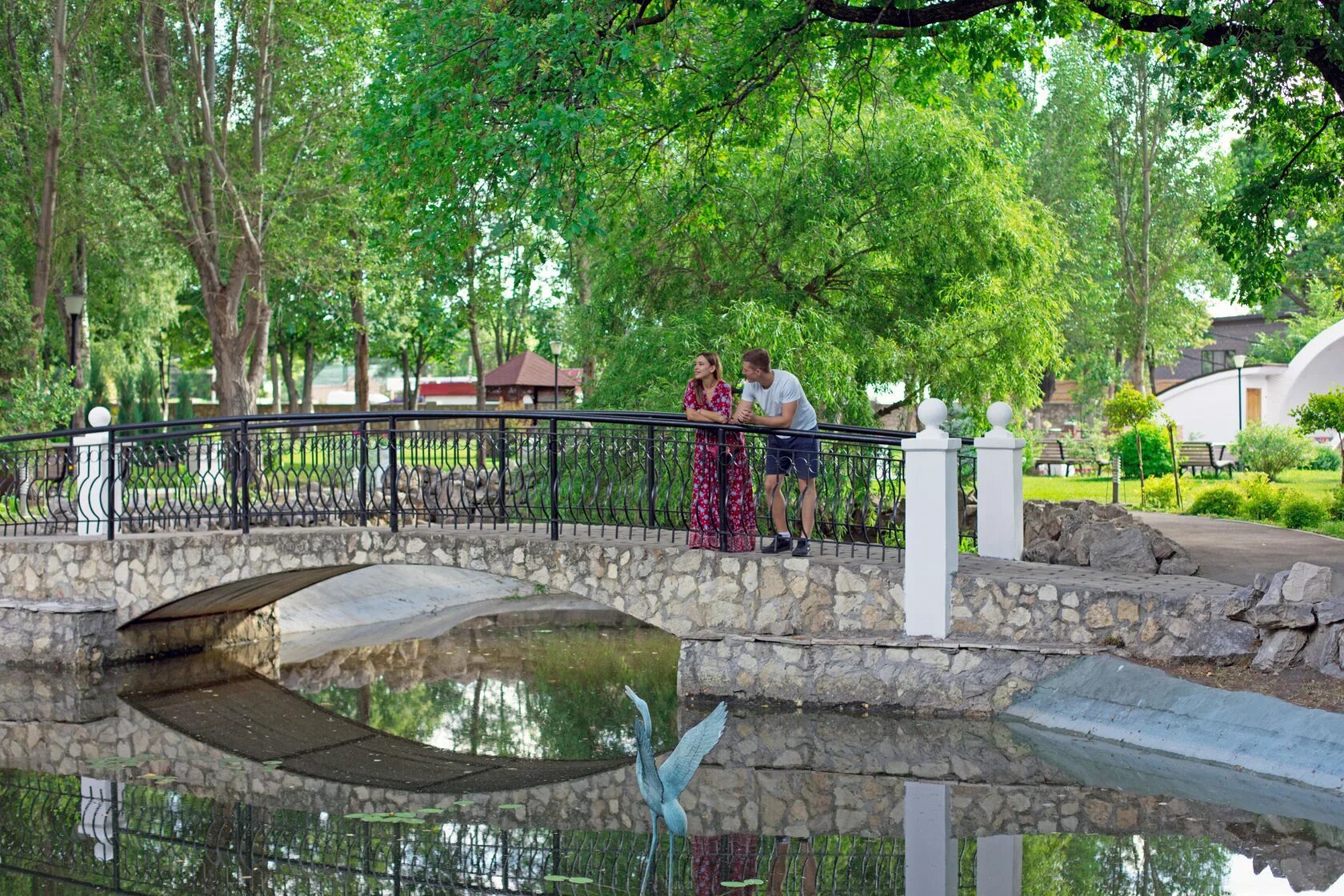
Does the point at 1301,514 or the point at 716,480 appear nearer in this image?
the point at 716,480

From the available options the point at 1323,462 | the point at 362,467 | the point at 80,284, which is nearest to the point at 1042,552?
the point at 362,467

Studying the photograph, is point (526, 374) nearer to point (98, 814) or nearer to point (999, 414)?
point (999, 414)

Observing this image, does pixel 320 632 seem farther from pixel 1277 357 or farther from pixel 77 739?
pixel 1277 357

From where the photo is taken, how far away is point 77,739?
384 inches

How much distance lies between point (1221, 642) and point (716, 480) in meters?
3.93

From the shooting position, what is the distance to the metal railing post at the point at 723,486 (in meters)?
10.6

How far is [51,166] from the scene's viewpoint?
2155cm

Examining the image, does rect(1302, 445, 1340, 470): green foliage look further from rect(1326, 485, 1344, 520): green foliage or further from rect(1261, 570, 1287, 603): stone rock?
rect(1261, 570, 1287, 603): stone rock

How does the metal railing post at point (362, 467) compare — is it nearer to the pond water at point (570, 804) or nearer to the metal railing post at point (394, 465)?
the metal railing post at point (394, 465)

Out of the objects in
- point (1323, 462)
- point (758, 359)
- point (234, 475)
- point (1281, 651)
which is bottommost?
point (1281, 651)

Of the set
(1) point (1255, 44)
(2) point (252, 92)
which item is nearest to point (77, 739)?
(1) point (1255, 44)

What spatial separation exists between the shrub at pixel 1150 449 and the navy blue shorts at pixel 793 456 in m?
16.3

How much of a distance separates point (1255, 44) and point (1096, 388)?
31.8m

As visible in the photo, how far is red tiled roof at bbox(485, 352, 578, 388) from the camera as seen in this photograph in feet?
137
